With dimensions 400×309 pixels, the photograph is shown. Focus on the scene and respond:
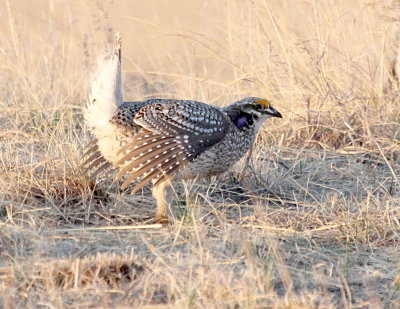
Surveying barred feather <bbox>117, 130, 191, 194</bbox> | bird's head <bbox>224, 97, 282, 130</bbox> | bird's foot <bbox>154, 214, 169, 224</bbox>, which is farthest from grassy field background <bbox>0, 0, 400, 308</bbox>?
bird's head <bbox>224, 97, 282, 130</bbox>

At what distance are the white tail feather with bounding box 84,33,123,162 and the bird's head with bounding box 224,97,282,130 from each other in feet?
2.48

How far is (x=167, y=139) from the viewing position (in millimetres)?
4664

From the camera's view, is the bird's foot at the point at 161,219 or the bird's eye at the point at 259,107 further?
the bird's eye at the point at 259,107

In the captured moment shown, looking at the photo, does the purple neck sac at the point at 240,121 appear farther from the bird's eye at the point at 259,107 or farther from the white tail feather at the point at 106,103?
the white tail feather at the point at 106,103

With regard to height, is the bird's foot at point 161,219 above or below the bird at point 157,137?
below

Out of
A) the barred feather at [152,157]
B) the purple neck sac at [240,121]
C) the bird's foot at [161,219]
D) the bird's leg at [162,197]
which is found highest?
the purple neck sac at [240,121]

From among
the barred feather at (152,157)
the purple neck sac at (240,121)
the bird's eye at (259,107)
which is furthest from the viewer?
the bird's eye at (259,107)

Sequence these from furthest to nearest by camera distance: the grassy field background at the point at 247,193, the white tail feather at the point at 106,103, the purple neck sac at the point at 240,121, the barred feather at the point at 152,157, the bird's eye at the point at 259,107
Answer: the bird's eye at the point at 259,107 → the purple neck sac at the point at 240,121 → the white tail feather at the point at 106,103 → the barred feather at the point at 152,157 → the grassy field background at the point at 247,193

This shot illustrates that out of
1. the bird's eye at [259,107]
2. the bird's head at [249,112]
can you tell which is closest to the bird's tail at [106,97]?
the bird's head at [249,112]

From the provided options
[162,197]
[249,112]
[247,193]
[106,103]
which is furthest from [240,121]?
[106,103]

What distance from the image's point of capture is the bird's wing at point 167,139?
4578 millimetres

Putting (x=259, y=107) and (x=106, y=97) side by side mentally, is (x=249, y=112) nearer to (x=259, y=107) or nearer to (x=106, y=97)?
(x=259, y=107)

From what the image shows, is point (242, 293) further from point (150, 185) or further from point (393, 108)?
point (393, 108)

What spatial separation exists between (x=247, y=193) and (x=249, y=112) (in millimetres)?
542
